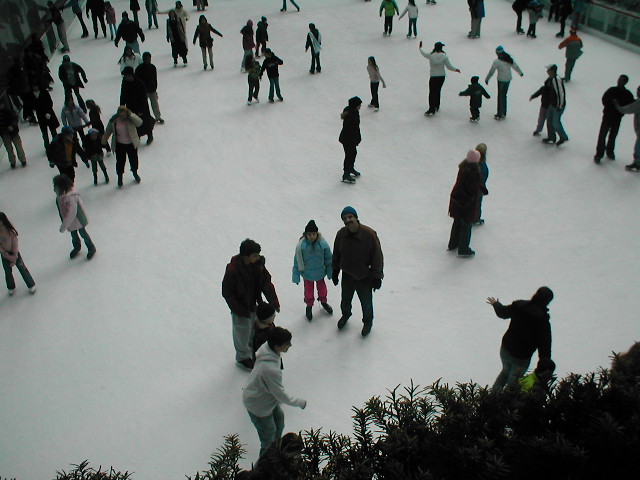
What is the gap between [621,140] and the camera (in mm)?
→ 11375

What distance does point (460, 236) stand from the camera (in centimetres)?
856

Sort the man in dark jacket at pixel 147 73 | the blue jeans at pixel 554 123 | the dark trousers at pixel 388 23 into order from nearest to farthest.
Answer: the blue jeans at pixel 554 123, the man in dark jacket at pixel 147 73, the dark trousers at pixel 388 23

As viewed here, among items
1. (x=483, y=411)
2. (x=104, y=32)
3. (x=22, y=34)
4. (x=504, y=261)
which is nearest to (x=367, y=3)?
(x=104, y=32)

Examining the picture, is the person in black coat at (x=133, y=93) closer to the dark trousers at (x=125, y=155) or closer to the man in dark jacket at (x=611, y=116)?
the dark trousers at (x=125, y=155)

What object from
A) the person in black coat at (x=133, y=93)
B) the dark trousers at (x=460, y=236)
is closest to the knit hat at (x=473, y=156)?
the dark trousers at (x=460, y=236)

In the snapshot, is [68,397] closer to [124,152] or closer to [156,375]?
[156,375]

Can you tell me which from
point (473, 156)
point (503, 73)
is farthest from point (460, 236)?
point (503, 73)

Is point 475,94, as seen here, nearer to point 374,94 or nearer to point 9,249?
point 374,94

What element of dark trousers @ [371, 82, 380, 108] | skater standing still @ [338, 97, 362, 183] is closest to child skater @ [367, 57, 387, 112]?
dark trousers @ [371, 82, 380, 108]

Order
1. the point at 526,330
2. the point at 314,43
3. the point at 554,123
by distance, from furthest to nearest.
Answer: the point at 314,43 → the point at 554,123 → the point at 526,330

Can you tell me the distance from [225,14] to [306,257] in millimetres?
15298

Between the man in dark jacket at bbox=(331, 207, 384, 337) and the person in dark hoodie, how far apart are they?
1.47 metres

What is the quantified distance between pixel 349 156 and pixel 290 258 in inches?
100

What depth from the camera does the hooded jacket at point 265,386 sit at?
16.1ft
